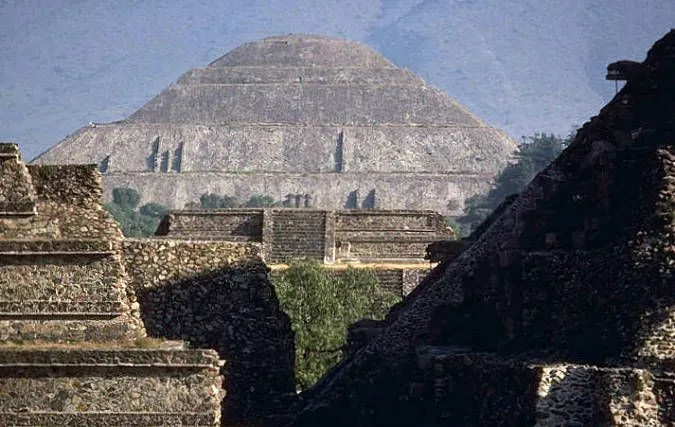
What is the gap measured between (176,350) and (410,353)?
6201 millimetres

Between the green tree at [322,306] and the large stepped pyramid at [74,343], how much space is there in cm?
1417

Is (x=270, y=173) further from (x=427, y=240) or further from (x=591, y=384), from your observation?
(x=591, y=384)

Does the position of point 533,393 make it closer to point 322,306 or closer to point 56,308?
point 56,308

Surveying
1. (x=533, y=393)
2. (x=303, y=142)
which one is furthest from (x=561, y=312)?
(x=303, y=142)

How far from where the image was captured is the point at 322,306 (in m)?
44.2

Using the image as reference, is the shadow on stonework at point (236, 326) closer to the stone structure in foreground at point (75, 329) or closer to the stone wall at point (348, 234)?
the stone structure in foreground at point (75, 329)

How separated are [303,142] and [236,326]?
16163cm

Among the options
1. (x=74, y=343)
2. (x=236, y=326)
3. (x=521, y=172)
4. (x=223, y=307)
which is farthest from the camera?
(x=521, y=172)

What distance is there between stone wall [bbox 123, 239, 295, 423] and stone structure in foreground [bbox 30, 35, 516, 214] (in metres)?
135

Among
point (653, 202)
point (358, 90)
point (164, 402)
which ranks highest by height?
point (358, 90)

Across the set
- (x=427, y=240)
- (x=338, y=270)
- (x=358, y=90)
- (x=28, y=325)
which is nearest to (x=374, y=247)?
(x=427, y=240)

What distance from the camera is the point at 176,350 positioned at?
2086 cm

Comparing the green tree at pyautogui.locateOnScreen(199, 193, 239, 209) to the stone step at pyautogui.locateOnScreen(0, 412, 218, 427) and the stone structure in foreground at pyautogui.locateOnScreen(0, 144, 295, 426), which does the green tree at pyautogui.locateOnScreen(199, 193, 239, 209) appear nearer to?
the stone structure in foreground at pyautogui.locateOnScreen(0, 144, 295, 426)

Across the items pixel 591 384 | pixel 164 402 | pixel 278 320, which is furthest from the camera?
pixel 278 320
